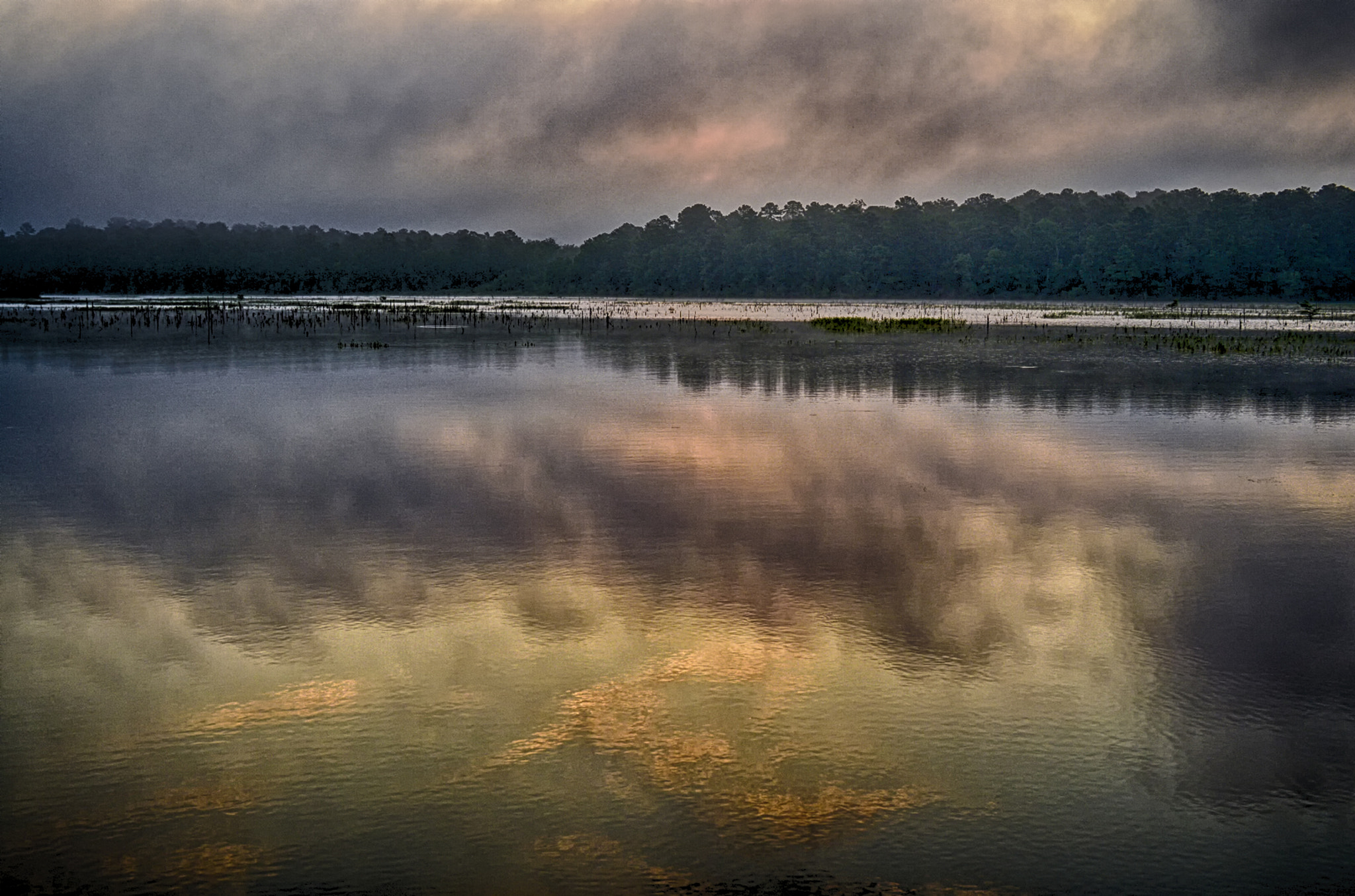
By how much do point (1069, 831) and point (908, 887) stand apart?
1152 mm

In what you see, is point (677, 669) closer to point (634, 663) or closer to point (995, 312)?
point (634, 663)

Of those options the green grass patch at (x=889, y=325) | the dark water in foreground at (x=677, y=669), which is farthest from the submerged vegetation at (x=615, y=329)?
the dark water in foreground at (x=677, y=669)

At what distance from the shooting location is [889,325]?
68.1 metres

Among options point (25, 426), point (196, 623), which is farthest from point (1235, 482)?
point (25, 426)

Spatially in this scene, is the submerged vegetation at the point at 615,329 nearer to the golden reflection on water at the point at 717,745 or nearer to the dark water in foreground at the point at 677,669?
the dark water in foreground at the point at 677,669

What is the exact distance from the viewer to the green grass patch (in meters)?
62.2

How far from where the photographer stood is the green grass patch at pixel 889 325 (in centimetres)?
6216

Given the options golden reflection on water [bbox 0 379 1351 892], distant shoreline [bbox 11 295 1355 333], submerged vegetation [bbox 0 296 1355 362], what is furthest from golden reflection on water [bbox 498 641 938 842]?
distant shoreline [bbox 11 295 1355 333]

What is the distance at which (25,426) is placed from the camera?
886 inches

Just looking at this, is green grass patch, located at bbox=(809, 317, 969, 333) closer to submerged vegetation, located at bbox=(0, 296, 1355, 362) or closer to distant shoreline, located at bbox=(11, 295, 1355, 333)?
submerged vegetation, located at bbox=(0, 296, 1355, 362)

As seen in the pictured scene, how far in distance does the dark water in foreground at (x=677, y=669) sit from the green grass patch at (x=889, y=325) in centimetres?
4334

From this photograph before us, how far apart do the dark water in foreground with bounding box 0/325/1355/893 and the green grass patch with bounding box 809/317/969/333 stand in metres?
43.3

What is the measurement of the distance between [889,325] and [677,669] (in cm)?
6125

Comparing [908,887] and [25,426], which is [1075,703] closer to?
[908,887]
